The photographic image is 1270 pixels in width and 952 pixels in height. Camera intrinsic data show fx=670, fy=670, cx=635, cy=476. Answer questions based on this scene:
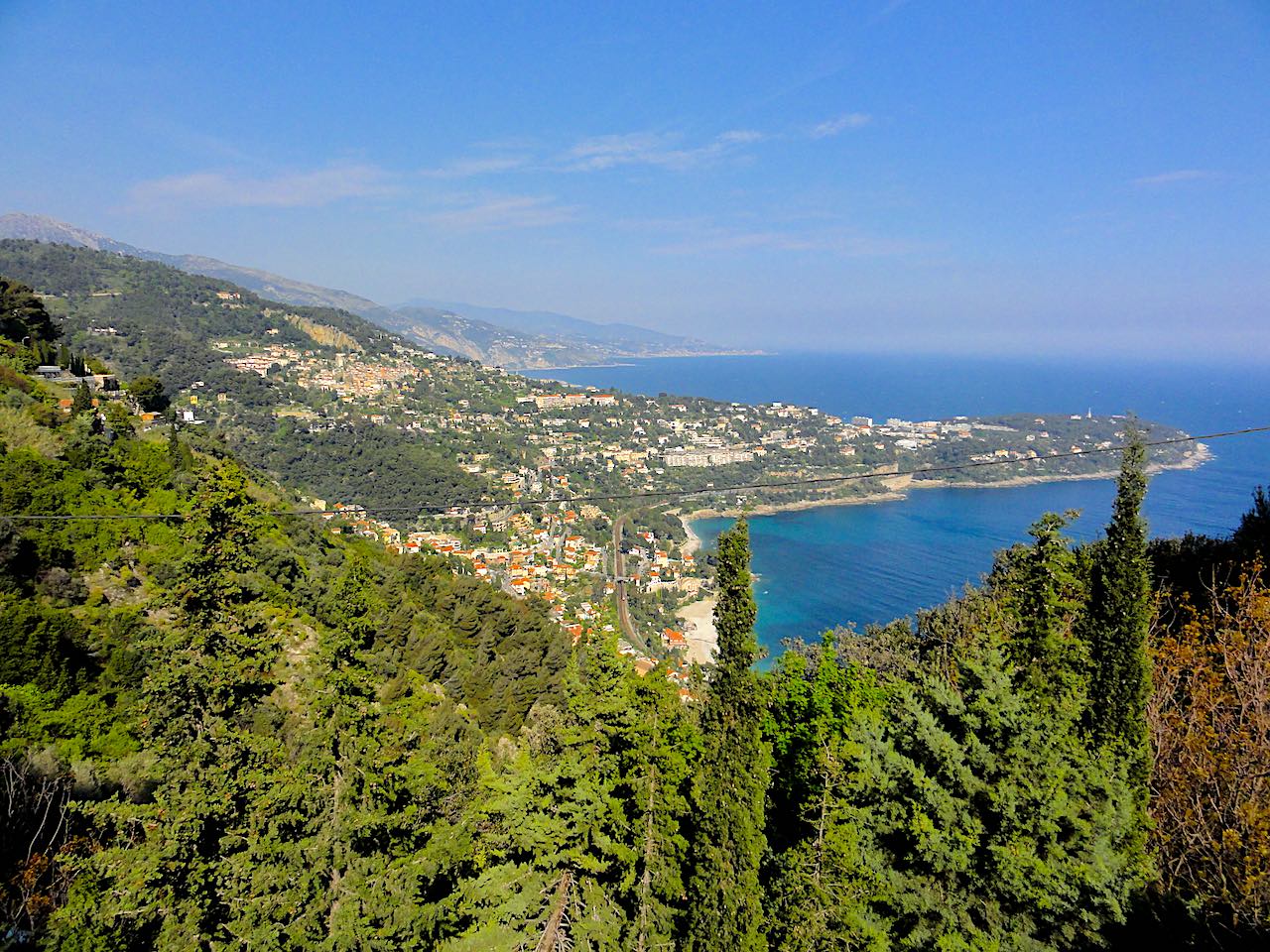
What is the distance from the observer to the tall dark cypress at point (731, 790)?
15.5ft

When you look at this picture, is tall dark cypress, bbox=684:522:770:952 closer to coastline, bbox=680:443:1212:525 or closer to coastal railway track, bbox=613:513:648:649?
coastal railway track, bbox=613:513:648:649

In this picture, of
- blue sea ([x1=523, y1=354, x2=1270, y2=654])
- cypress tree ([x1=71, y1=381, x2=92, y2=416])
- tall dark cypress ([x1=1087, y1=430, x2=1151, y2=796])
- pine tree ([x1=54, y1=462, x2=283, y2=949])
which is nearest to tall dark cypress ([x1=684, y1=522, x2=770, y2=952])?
pine tree ([x1=54, y1=462, x2=283, y2=949])

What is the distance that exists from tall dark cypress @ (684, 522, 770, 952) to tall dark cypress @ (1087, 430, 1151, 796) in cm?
390

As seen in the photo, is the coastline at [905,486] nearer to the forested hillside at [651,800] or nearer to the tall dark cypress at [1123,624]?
the tall dark cypress at [1123,624]

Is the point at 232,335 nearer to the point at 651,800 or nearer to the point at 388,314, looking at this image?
the point at 651,800

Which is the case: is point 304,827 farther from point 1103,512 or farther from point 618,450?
point 618,450

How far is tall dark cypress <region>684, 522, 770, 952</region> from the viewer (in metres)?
4.71

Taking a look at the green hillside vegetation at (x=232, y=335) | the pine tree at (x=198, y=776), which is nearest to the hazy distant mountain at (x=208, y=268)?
the green hillside vegetation at (x=232, y=335)

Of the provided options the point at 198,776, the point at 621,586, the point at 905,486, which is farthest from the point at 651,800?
the point at 905,486

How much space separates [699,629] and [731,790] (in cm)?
2086

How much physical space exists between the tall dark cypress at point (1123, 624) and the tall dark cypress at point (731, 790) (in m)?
3.90

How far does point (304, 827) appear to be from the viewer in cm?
490

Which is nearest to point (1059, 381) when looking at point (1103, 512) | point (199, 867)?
point (1103, 512)

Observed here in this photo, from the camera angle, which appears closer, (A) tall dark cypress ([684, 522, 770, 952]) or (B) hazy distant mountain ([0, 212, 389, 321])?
(A) tall dark cypress ([684, 522, 770, 952])
